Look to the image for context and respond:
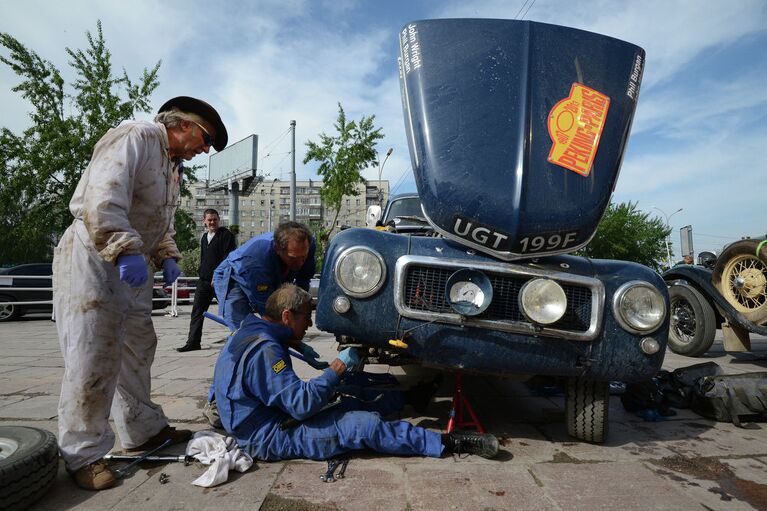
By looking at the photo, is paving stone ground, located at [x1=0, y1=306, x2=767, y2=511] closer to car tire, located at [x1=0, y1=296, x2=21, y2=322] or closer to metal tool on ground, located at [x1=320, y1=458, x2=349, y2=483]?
metal tool on ground, located at [x1=320, y1=458, x2=349, y2=483]

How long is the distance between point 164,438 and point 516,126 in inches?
102

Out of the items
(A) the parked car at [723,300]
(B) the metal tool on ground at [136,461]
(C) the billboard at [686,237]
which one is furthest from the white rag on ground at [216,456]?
(C) the billboard at [686,237]

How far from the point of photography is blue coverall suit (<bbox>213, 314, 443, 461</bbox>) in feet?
7.21

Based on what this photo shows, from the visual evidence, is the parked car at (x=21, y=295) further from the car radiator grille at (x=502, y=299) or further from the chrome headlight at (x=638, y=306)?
the chrome headlight at (x=638, y=306)

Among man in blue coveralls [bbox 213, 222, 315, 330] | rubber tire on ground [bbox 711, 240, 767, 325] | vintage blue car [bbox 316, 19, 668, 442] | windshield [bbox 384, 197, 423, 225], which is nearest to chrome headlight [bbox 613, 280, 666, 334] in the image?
vintage blue car [bbox 316, 19, 668, 442]

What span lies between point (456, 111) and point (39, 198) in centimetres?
1832

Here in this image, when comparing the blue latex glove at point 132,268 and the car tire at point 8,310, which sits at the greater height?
the blue latex glove at point 132,268

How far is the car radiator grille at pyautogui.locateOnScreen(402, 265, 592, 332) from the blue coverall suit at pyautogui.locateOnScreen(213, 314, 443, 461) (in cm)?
58

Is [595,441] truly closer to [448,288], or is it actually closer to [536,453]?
[536,453]

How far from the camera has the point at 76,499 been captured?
1884 mm

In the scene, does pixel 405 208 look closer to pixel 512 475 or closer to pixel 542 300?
pixel 542 300

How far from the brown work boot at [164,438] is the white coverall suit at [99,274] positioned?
290 millimetres

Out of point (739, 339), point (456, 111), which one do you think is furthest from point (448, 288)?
point (739, 339)

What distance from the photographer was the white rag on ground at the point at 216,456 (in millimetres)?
1997
